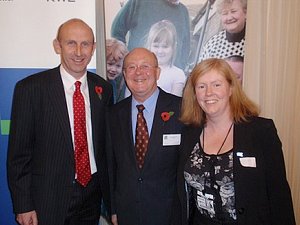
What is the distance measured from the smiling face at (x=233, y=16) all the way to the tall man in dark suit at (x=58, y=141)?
142cm

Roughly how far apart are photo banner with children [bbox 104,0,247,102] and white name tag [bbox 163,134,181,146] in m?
0.99

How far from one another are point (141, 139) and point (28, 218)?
35.7 inches

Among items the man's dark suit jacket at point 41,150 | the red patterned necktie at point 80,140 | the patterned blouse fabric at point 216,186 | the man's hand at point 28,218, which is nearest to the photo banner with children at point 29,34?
the man's dark suit jacket at point 41,150

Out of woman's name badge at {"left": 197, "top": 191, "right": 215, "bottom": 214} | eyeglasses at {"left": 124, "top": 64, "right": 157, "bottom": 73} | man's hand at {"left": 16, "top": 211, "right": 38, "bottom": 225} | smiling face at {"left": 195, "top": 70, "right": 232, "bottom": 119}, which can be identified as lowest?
man's hand at {"left": 16, "top": 211, "right": 38, "bottom": 225}

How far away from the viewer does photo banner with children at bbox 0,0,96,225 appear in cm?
235

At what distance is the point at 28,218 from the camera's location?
1945 millimetres

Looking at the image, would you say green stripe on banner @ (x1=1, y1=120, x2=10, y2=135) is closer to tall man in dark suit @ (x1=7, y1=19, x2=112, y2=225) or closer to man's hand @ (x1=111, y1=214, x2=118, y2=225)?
tall man in dark suit @ (x1=7, y1=19, x2=112, y2=225)

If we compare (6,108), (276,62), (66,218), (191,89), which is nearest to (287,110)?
(276,62)

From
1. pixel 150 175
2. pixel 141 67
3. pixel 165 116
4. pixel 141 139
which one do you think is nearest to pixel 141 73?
pixel 141 67

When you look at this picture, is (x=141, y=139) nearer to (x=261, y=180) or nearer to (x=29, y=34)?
(x=261, y=180)

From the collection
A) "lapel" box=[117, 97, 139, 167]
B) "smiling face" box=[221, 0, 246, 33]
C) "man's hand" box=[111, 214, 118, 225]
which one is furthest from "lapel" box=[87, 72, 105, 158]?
"smiling face" box=[221, 0, 246, 33]

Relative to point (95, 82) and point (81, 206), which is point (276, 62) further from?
point (81, 206)

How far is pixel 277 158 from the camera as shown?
5.30ft

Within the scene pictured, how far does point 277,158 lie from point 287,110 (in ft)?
4.73
